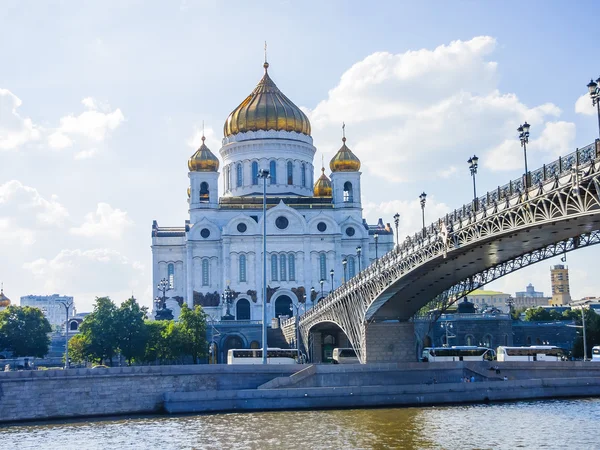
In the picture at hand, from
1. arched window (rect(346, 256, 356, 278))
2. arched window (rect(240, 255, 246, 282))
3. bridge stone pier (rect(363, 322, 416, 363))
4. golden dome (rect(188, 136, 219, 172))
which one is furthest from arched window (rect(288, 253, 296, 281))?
bridge stone pier (rect(363, 322, 416, 363))

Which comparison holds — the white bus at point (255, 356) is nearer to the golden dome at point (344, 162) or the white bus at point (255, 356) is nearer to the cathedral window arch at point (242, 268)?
the cathedral window arch at point (242, 268)

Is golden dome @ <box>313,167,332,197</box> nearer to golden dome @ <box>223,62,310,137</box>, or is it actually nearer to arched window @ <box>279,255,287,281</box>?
golden dome @ <box>223,62,310,137</box>

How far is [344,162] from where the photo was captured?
92500mm

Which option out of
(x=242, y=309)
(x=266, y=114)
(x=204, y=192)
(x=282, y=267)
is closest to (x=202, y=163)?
(x=204, y=192)

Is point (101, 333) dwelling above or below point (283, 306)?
below

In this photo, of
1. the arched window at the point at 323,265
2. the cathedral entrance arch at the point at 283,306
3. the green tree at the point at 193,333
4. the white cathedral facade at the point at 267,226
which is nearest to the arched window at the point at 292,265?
the white cathedral facade at the point at 267,226

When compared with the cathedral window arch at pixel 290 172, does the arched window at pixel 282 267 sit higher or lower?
lower

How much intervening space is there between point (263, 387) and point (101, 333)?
25.2 metres

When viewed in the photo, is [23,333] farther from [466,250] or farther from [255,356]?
[466,250]

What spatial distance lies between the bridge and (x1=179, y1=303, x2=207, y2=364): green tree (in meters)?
9.06

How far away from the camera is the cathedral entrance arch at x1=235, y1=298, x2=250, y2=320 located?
285ft

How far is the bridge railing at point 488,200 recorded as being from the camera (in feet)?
92.1

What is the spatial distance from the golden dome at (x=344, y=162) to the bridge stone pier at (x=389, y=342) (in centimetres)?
3919

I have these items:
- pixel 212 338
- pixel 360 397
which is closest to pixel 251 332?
pixel 212 338
